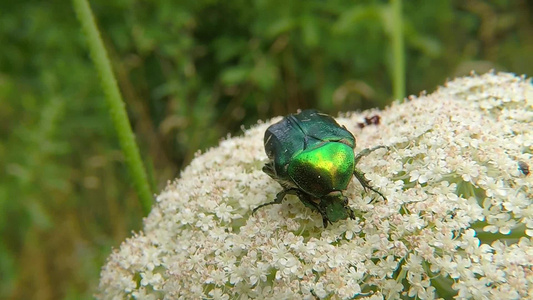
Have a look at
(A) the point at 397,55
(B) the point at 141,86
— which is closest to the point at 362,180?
(A) the point at 397,55

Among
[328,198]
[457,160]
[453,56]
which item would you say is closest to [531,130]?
[457,160]

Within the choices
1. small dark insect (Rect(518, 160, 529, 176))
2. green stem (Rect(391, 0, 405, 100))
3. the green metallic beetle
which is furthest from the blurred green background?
small dark insect (Rect(518, 160, 529, 176))

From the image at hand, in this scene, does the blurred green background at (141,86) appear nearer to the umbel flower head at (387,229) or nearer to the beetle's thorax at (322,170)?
the umbel flower head at (387,229)

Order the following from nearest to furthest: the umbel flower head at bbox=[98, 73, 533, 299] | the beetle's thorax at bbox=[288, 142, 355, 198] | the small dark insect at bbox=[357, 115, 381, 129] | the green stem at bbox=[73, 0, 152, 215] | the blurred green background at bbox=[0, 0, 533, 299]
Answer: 1. the umbel flower head at bbox=[98, 73, 533, 299]
2. the beetle's thorax at bbox=[288, 142, 355, 198]
3. the green stem at bbox=[73, 0, 152, 215]
4. the small dark insect at bbox=[357, 115, 381, 129]
5. the blurred green background at bbox=[0, 0, 533, 299]

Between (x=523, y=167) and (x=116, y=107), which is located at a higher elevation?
(x=116, y=107)

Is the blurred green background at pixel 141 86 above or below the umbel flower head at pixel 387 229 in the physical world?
above

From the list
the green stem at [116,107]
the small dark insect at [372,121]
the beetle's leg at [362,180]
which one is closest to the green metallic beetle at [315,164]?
the beetle's leg at [362,180]

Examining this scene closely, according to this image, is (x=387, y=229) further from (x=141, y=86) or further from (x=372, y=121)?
(x=141, y=86)

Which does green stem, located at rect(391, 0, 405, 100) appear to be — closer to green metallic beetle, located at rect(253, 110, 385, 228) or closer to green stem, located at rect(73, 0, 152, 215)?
green metallic beetle, located at rect(253, 110, 385, 228)
